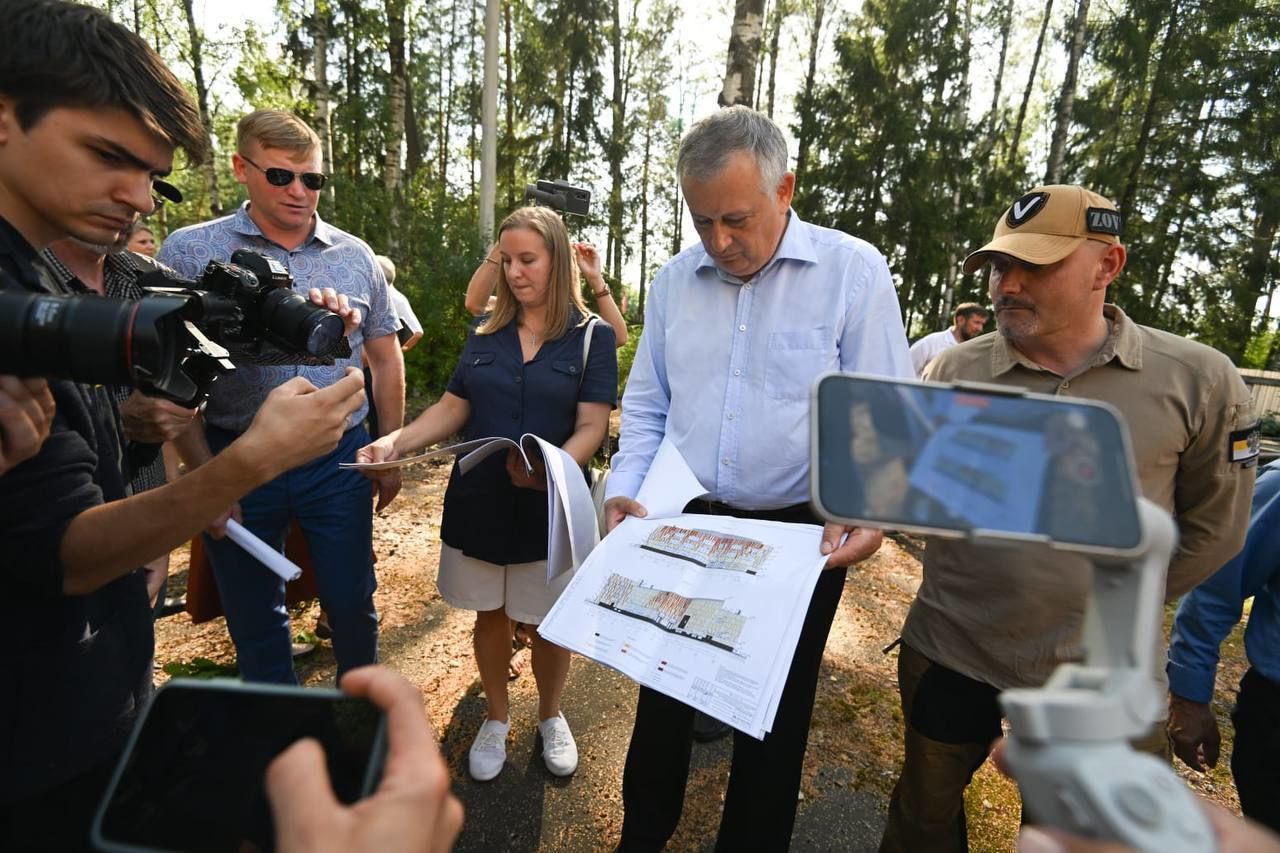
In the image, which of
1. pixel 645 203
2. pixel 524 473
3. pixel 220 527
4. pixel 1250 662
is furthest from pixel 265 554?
pixel 645 203

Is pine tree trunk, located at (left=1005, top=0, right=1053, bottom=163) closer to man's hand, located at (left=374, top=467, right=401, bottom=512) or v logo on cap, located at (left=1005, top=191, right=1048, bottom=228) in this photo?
v logo on cap, located at (left=1005, top=191, right=1048, bottom=228)

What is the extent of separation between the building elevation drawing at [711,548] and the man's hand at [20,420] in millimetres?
1295

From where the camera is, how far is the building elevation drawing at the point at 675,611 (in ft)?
4.95

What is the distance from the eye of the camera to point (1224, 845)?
614 millimetres

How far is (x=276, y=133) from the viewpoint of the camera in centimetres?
255

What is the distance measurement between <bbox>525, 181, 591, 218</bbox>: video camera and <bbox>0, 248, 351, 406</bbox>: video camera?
7.42 ft

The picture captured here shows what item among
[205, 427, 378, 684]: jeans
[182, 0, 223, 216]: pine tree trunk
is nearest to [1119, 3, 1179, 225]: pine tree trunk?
[205, 427, 378, 684]: jeans

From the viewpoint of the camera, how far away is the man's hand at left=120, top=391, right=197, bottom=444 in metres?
1.75

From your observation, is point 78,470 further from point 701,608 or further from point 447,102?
point 447,102

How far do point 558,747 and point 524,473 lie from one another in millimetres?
1237

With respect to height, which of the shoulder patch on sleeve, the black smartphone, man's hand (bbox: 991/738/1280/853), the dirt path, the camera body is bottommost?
the dirt path

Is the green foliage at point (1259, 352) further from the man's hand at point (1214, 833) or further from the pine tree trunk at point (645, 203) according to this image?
the man's hand at point (1214, 833)

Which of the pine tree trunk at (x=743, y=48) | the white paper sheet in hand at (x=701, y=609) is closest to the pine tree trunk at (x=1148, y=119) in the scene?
the pine tree trunk at (x=743, y=48)

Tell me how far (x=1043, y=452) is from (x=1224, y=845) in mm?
423
